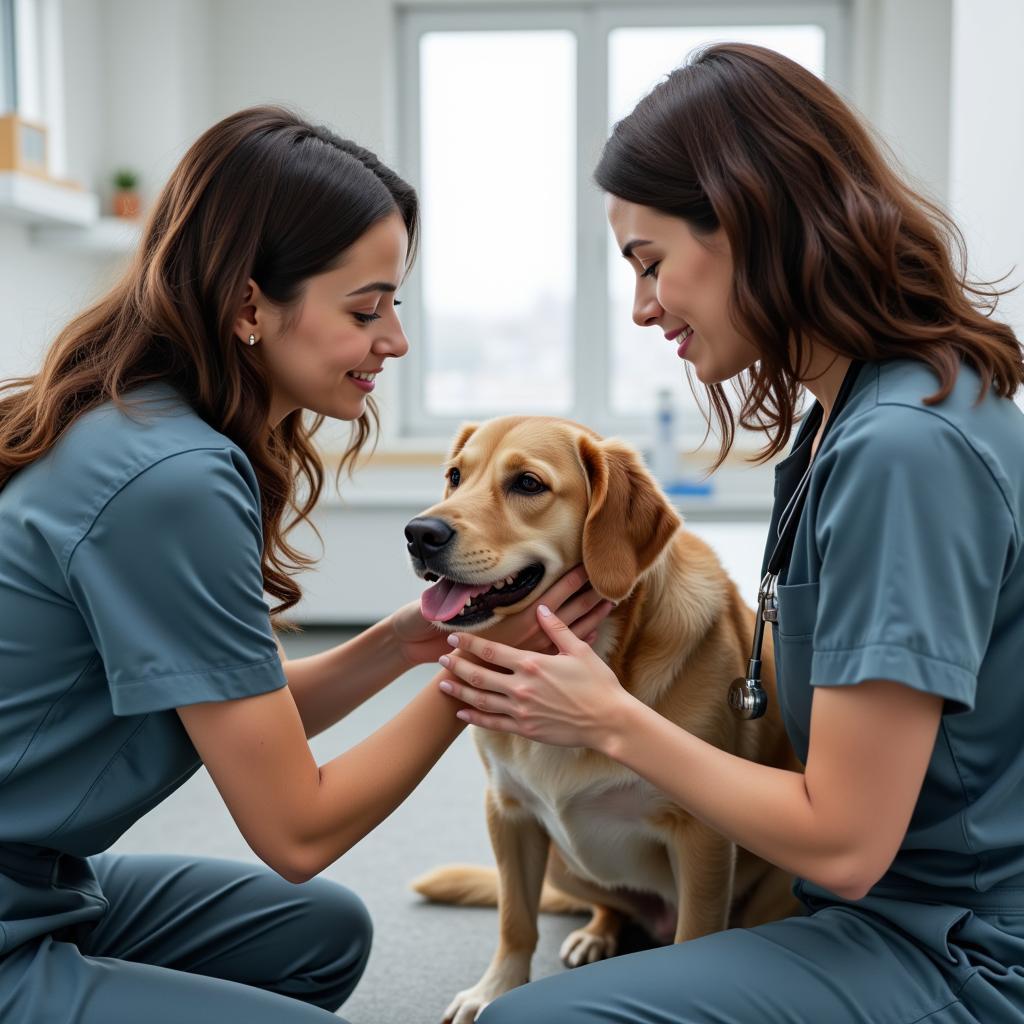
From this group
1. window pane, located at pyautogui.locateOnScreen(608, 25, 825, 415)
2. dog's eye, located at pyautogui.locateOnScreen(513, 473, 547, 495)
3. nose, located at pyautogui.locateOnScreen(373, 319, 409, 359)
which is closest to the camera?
nose, located at pyautogui.locateOnScreen(373, 319, 409, 359)

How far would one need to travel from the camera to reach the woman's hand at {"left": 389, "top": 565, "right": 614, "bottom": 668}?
1464 mm

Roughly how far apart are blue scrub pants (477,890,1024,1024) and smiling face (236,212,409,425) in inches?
30.1

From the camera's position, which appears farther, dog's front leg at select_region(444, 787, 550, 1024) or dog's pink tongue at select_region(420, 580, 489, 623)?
dog's front leg at select_region(444, 787, 550, 1024)

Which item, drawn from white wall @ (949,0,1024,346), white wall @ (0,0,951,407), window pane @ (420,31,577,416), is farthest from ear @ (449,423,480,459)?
window pane @ (420,31,577,416)

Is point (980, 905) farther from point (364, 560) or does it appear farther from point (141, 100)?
point (141, 100)

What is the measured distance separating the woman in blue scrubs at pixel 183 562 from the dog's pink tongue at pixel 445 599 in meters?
0.07

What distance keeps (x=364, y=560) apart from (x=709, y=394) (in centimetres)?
335

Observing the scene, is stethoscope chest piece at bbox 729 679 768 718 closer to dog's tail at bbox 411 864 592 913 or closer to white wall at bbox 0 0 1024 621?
dog's tail at bbox 411 864 592 913

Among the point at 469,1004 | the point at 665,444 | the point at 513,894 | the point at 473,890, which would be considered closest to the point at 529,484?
the point at 513,894

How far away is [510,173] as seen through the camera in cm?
534

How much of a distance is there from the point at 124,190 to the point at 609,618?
383cm

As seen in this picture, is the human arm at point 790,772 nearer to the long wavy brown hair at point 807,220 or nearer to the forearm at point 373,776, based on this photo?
the forearm at point 373,776

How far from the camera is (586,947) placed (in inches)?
76.2

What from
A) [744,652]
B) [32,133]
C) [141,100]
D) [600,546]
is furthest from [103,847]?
[141,100]
